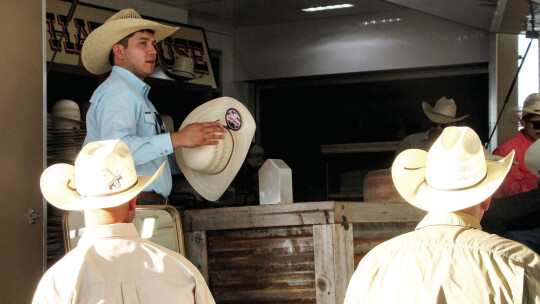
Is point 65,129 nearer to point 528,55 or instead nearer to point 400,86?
point 528,55

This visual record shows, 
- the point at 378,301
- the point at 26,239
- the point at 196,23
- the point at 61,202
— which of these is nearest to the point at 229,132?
the point at 26,239

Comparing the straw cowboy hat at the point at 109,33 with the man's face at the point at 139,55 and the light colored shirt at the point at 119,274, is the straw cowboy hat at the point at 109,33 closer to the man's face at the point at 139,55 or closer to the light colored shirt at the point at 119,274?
the man's face at the point at 139,55

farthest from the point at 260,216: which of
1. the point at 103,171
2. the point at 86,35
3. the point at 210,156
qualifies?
the point at 86,35

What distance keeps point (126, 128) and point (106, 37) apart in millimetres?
499

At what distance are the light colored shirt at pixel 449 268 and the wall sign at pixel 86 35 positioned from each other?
3.84 m

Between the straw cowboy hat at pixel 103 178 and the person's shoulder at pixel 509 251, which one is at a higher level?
the straw cowboy hat at pixel 103 178

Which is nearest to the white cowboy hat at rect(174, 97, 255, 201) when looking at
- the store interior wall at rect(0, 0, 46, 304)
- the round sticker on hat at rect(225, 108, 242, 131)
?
the round sticker on hat at rect(225, 108, 242, 131)

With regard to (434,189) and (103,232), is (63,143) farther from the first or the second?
(434,189)

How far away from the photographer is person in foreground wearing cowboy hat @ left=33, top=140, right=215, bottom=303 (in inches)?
81.4

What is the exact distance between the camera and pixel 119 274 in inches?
83.4

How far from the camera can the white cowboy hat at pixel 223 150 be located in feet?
12.0

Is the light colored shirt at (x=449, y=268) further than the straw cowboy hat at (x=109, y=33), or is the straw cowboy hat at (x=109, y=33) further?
the straw cowboy hat at (x=109, y=33)

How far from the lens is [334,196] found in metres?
8.02

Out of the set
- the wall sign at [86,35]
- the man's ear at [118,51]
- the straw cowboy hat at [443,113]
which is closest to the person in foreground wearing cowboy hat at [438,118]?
the straw cowboy hat at [443,113]
